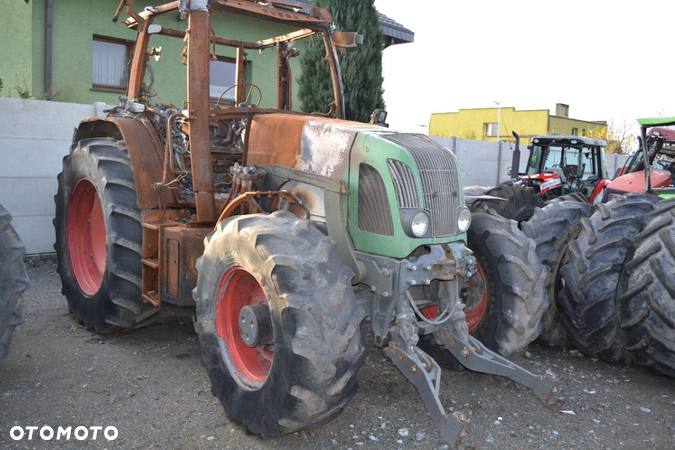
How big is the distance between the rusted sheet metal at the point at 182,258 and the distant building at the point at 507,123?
37.1 meters

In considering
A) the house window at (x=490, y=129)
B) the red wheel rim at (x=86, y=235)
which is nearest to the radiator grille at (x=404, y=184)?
the red wheel rim at (x=86, y=235)

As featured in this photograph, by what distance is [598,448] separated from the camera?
3613 mm

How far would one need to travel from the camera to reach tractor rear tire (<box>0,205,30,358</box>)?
12.7ft

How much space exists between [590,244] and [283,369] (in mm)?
2840

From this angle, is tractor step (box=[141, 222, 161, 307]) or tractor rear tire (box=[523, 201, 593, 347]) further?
tractor rear tire (box=[523, 201, 593, 347])

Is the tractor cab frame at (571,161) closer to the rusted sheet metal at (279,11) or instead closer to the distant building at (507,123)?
the rusted sheet metal at (279,11)

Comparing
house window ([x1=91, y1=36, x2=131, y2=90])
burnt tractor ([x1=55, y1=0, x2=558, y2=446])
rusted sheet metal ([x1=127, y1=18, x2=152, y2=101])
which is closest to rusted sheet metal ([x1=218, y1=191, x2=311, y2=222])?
burnt tractor ([x1=55, y1=0, x2=558, y2=446])

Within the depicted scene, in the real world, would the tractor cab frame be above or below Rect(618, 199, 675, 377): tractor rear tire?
above

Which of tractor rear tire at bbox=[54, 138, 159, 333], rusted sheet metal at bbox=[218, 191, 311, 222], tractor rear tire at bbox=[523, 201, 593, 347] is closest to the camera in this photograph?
rusted sheet metal at bbox=[218, 191, 311, 222]

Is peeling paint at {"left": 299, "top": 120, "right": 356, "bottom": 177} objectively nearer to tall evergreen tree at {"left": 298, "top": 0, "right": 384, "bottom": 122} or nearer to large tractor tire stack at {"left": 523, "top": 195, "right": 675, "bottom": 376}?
large tractor tire stack at {"left": 523, "top": 195, "right": 675, "bottom": 376}

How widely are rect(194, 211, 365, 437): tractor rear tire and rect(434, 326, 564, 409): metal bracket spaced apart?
91 centimetres

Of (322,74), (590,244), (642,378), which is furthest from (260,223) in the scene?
(322,74)

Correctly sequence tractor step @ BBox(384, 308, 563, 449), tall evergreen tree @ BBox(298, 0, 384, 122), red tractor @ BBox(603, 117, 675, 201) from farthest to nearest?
tall evergreen tree @ BBox(298, 0, 384, 122) → red tractor @ BBox(603, 117, 675, 201) → tractor step @ BBox(384, 308, 563, 449)

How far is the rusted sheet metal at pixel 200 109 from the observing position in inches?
168
